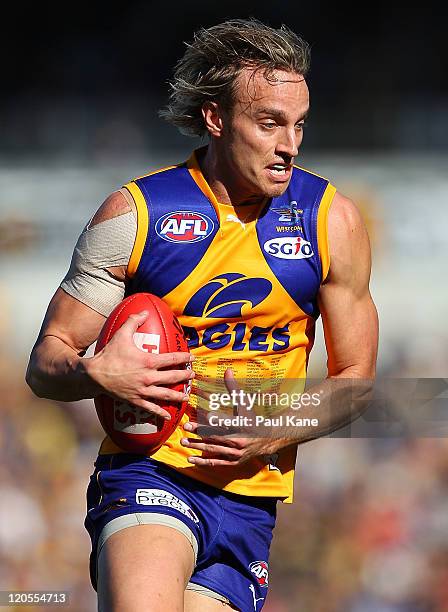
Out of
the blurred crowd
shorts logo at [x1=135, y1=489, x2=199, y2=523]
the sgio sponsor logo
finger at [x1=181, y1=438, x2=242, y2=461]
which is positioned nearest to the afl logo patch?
the sgio sponsor logo

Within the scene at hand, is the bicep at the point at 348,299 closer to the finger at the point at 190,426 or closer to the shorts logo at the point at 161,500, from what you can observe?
the finger at the point at 190,426

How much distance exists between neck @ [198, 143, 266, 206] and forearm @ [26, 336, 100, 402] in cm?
76

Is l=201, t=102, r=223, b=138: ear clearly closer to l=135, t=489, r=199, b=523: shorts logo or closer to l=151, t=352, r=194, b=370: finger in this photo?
l=151, t=352, r=194, b=370: finger

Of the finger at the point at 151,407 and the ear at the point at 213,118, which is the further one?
the ear at the point at 213,118

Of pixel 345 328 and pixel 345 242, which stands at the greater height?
pixel 345 242

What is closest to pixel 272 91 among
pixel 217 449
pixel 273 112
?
pixel 273 112

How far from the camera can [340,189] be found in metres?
9.11

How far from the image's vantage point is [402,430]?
4602 millimetres

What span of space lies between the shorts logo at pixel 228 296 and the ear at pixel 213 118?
52cm

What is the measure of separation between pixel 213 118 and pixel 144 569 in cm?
155

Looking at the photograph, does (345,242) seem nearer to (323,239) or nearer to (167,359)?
(323,239)

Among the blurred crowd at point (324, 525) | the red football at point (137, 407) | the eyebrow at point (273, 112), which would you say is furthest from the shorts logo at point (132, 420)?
the blurred crowd at point (324, 525)

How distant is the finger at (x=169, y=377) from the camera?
10.2 ft

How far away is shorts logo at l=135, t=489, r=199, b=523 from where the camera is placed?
3299mm
